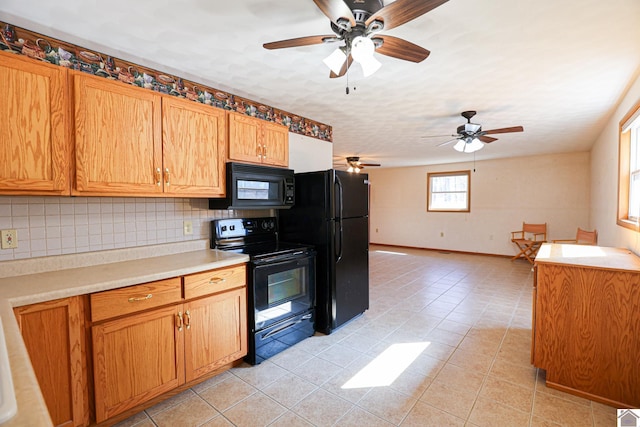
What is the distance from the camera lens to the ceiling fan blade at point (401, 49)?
1.59 metres

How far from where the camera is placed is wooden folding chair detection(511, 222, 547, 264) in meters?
6.19

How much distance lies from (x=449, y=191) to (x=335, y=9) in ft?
23.2

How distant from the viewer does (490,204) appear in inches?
276

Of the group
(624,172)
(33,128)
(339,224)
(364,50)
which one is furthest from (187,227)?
(624,172)

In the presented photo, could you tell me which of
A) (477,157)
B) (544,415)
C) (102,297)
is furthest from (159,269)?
(477,157)

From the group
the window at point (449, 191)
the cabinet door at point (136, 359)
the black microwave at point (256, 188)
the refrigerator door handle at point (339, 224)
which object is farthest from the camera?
the window at point (449, 191)

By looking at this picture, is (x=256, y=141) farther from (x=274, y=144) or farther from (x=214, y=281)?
(x=214, y=281)

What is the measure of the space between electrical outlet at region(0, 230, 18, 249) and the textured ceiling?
1.18 m

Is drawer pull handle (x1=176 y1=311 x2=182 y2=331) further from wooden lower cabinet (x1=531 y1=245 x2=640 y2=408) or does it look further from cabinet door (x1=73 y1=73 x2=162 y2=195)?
wooden lower cabinet (x1=531 y1=245 x2=640 y2=408)

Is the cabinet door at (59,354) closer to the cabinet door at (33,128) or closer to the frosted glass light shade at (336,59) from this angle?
the cabinet door at (33,128)

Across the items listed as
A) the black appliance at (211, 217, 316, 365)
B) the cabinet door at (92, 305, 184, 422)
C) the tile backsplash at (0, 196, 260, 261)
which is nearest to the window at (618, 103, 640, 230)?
the black appliance at (211, 217, 316, 365)

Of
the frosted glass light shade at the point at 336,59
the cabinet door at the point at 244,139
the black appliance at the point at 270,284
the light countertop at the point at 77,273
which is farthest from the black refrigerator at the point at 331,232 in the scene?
the frosted glass light shade at the point at 336,59

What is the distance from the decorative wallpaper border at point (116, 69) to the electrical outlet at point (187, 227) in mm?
1042

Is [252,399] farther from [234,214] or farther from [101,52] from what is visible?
[101,52]
